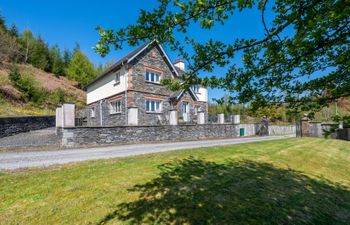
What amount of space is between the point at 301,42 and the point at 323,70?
3.69 feet

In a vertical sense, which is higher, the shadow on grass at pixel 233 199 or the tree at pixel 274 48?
the tree at pixel 274 48

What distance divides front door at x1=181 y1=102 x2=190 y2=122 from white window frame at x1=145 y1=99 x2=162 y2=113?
3.28 m

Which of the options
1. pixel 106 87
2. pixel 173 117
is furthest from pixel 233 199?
pixel 106 87

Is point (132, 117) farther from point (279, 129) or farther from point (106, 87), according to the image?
point (279, 129)

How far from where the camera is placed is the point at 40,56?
129 feet

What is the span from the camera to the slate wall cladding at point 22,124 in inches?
506

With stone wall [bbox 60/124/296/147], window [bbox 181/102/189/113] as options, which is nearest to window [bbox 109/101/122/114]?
stone wall [bbox 60/124/296/147]

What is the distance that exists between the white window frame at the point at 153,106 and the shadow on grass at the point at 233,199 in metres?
13.9

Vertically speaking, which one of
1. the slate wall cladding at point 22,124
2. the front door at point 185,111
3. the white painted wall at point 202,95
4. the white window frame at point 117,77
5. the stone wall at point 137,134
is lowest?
the stone wall at point 137,134

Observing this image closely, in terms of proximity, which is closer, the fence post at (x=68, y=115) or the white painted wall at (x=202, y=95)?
the fence post at (x=68, y=115)

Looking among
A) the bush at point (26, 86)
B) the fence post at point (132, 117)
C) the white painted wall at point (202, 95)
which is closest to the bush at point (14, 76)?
the bush at point (26, 86)

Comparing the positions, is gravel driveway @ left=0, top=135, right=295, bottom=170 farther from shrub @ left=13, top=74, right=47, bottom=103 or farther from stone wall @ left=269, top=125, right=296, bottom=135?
stone wall @ left=269, top=125, right=296, bottom=135

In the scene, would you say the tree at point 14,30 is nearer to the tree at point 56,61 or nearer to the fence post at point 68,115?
the tree at point 56,61

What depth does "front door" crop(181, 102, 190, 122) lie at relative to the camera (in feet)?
72.7
